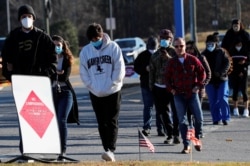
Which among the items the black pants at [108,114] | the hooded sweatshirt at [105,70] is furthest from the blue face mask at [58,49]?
the black pants at [108,114]

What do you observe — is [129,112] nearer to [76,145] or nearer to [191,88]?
[76,145]

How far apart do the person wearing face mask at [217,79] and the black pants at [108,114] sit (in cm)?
550

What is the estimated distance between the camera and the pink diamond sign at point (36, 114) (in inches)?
397

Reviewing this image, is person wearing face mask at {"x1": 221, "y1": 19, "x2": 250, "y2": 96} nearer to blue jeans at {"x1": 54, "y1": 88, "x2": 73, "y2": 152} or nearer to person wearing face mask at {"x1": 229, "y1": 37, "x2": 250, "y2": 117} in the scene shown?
person wearing face mask at {"x1": 229, "y1": 37, "x2": 250, "y2": 117}

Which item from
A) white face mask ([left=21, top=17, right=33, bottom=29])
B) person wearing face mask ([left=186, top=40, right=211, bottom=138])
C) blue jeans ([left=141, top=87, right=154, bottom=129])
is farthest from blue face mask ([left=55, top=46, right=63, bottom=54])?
blue jeans ([left=141, top=87, right=154, bottom=129])

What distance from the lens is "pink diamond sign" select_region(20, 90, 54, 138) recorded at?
10.1 meters

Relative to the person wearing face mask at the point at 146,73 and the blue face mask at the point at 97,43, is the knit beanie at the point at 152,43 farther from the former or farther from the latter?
the blue face mask at the point at 97,43

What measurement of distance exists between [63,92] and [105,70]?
3.62 ft

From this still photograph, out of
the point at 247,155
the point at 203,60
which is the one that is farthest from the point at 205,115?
the point at 247,155

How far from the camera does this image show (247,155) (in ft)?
41.5

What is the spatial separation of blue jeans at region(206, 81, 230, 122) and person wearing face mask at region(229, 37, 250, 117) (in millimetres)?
1351

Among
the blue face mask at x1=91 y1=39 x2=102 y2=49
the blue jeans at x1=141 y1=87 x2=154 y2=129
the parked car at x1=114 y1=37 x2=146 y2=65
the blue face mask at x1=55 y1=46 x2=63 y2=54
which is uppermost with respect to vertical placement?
the blue face mask at x1=91 y1=39 x2=102 y2=49

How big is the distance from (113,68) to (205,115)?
8116 millimetres

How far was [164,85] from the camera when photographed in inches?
555
